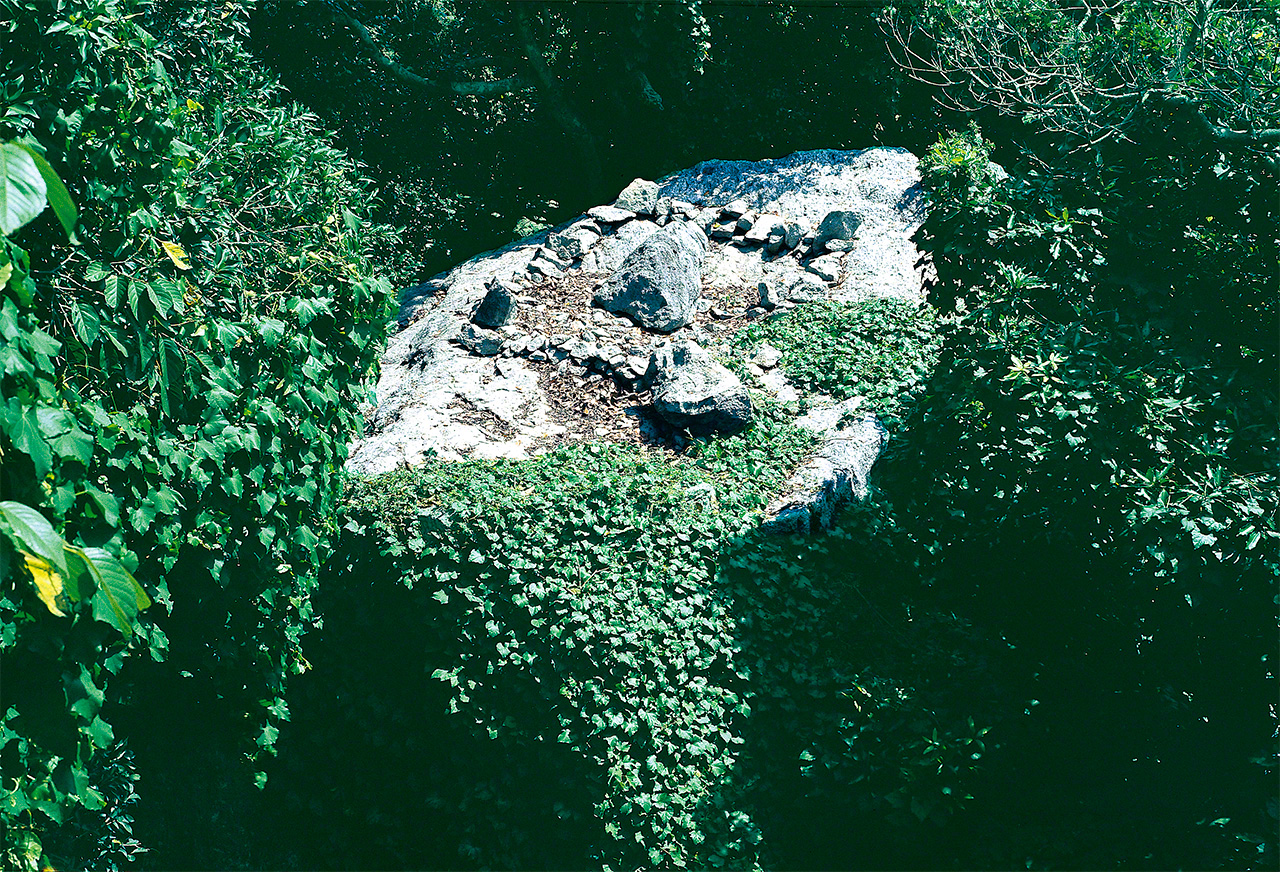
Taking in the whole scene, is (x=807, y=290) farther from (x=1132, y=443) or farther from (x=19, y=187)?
(x=19, y=187)

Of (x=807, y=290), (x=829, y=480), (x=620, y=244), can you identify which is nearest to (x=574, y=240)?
(x=620, y=244)

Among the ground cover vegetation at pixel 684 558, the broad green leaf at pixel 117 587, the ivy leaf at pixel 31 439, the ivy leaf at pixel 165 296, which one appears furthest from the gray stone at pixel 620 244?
the broad green leaf at pixel 117 587

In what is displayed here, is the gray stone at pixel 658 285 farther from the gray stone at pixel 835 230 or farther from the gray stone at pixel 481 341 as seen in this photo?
the gray stone at pixel 835 230

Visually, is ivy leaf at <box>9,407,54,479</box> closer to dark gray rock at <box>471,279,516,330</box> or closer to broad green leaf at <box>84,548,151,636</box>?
broad green leaf at <box>84,548,151,636</box>

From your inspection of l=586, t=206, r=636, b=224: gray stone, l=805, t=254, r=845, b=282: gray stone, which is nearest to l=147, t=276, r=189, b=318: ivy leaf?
l=586, t=206, r=636, b=224: gray stone

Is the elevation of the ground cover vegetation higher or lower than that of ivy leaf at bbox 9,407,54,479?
higher

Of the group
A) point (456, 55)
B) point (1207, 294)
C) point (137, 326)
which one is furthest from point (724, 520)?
point (456, 55)

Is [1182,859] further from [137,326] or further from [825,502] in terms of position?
[137,326]
